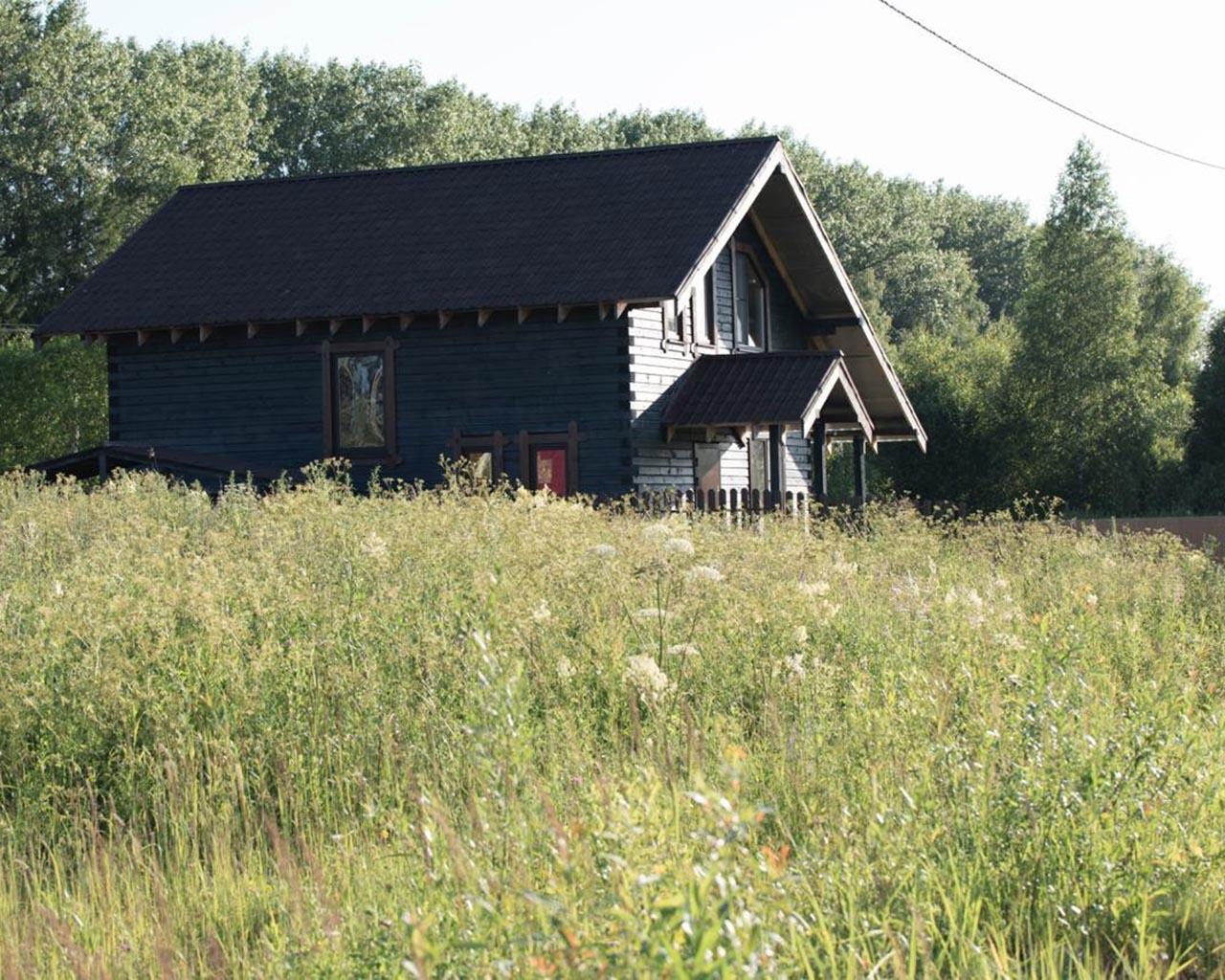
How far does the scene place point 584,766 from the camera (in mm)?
6055

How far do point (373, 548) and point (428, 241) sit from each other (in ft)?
66.8

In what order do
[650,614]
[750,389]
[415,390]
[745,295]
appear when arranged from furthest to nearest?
[745,295] → [415,390] → [750,389] → [650,614]

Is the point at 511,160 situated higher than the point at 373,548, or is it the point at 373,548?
the point at 511,160

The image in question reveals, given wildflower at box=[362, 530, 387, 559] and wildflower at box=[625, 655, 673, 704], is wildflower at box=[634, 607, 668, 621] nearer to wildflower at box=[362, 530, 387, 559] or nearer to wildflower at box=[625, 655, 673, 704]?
Result: wildflower at box=[625, 655, 673, 704]

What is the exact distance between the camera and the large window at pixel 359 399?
2767 cm

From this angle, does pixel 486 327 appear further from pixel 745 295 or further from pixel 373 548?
pixel 373 548

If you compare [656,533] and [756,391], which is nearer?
[656,533]

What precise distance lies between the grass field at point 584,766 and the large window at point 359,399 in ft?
53.6

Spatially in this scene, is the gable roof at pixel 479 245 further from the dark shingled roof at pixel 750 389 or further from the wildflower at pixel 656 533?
the wildflower at pixel 656 533

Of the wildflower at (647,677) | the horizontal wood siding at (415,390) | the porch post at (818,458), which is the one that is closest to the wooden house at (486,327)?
the horizontal wood siding at (415,390)

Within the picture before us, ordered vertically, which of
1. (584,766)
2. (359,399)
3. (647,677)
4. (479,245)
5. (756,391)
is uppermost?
(479,245)

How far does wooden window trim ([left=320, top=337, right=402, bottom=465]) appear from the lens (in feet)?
90.3

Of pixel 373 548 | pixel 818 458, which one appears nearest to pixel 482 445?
pixel 818 458

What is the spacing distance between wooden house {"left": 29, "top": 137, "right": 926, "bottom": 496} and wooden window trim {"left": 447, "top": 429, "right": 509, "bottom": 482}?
0.13 feet
